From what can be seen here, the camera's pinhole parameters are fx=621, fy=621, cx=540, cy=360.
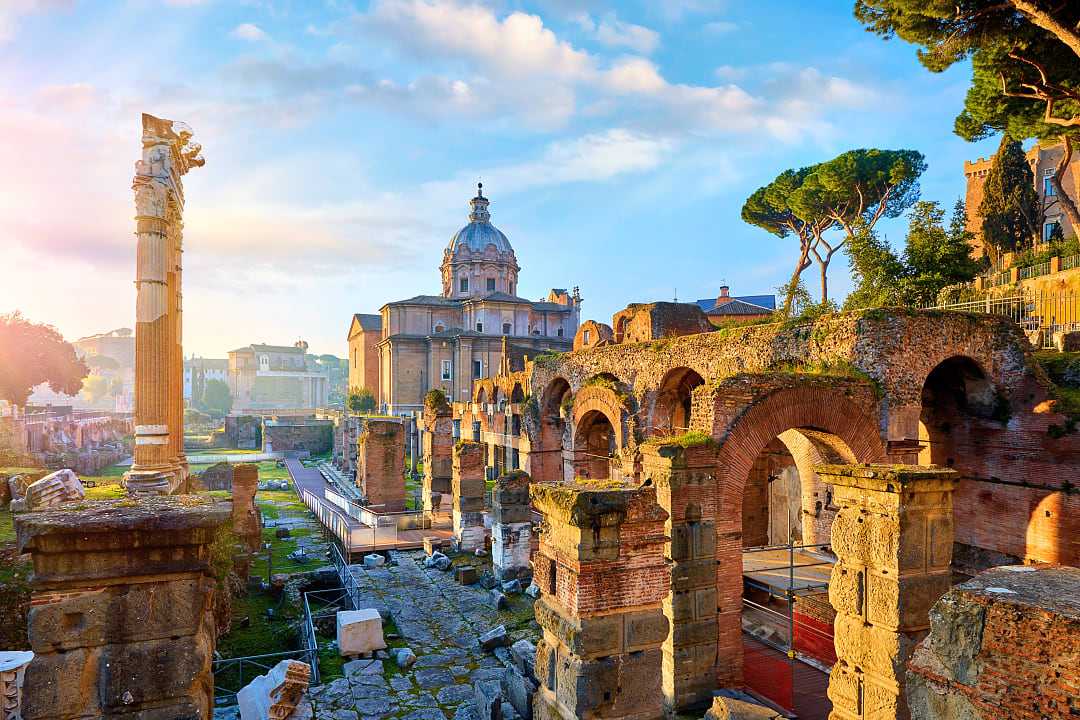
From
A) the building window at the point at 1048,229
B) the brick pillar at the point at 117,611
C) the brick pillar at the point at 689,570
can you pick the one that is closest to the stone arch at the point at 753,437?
the brick pillar at the point at 689,570

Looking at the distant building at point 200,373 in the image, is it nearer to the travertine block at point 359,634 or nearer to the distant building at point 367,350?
the distant building at point 367,350

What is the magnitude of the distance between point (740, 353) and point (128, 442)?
46267mm

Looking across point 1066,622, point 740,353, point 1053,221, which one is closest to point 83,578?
point 1066,622

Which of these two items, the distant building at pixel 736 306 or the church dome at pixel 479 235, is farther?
the church dome at pixel 479 235

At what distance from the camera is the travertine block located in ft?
27.5

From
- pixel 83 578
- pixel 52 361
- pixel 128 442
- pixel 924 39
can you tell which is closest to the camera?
pixel 83 578

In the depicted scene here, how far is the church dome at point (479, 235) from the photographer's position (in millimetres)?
51188

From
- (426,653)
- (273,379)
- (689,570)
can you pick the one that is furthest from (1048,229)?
(273,379)

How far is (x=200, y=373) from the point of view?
111 metres

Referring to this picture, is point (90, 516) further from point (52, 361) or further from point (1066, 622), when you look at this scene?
point (52, 361)

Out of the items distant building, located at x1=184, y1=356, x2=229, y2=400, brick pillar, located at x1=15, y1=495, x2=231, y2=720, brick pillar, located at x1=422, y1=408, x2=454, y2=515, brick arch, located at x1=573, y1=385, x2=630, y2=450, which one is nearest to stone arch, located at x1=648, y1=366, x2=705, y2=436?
brick arch, located at x1=573, y1=385, x2=630, y2=450

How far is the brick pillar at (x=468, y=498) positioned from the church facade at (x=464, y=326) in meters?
25.1

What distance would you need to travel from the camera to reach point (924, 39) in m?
13.6

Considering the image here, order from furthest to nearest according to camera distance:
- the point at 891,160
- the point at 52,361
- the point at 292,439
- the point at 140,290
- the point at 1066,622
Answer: the point at 292,439
the point at 52,361
the point at 891,160
the point at 140,290
the point at 1066,622
